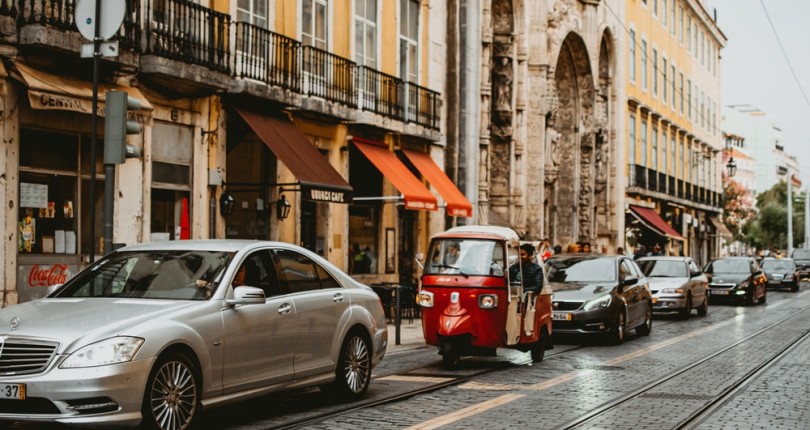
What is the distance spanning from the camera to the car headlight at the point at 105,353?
314 inches

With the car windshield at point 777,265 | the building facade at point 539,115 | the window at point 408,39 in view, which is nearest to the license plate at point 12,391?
the window at point 408,39

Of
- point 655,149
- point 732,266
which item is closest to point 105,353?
point 732,266

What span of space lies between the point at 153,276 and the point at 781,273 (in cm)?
4256

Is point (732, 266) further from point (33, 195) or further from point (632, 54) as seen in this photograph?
point (33, 195)

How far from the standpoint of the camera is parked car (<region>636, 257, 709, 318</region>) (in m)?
27.0

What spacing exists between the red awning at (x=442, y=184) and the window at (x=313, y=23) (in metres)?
4.67

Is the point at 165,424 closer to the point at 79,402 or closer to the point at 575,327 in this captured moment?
the point at 79,402

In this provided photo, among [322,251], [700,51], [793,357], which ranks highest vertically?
[700,51]

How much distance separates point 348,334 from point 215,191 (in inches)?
400

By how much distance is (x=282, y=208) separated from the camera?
2284 cm

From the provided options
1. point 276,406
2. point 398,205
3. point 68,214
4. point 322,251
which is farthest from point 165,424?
point 398,205

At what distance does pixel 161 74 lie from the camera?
1819 centimetres

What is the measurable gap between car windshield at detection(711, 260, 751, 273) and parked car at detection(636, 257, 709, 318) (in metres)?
6.93

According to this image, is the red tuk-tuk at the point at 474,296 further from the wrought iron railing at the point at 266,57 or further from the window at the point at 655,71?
the window at the point at 655,71
